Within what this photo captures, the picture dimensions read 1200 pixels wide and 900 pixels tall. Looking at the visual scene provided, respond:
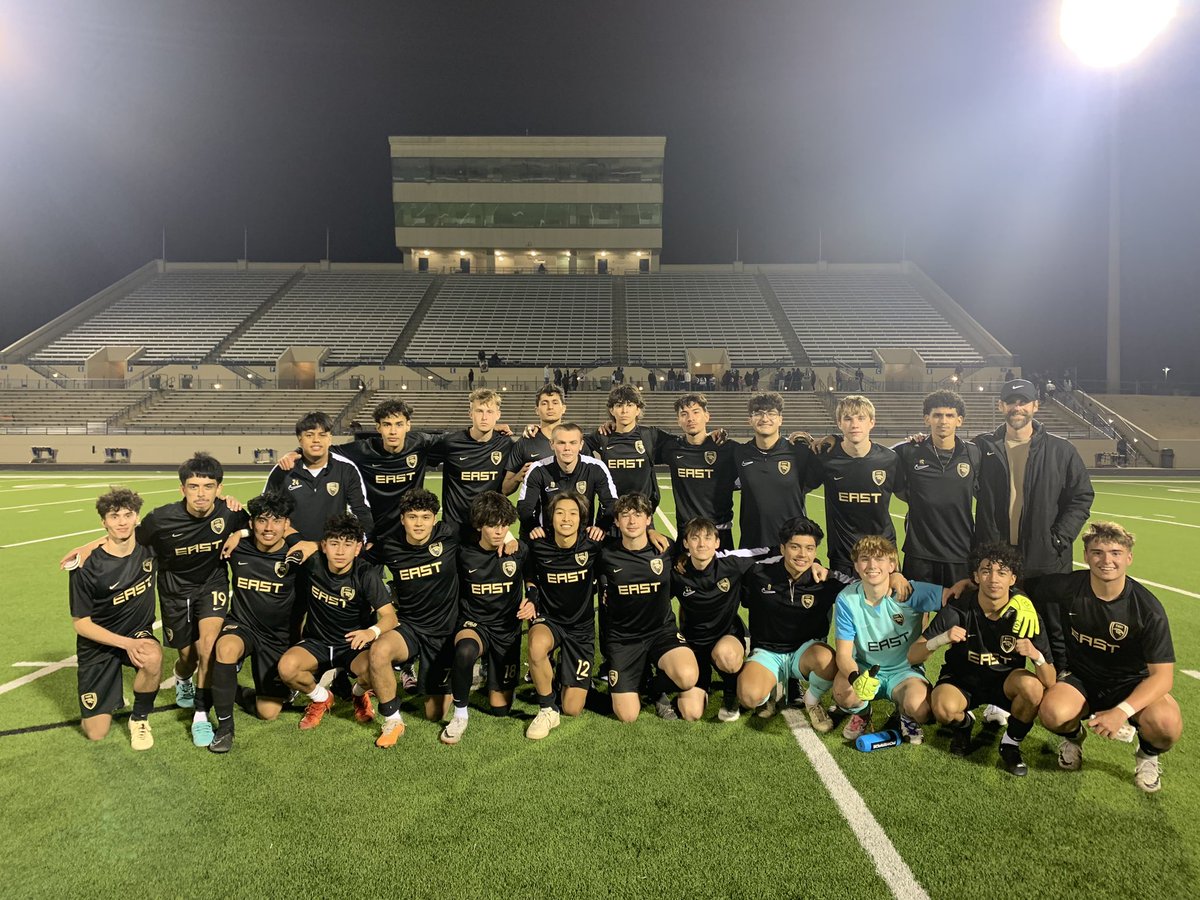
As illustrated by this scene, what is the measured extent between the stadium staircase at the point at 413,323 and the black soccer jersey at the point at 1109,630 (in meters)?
33.5

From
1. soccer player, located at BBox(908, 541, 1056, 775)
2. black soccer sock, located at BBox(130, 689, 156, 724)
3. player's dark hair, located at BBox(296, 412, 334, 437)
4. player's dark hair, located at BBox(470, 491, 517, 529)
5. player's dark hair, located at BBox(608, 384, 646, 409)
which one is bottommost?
black soccer sock, located at BBox(130, 689, 156, 724)

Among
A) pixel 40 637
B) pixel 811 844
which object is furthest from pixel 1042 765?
pixel 40 637

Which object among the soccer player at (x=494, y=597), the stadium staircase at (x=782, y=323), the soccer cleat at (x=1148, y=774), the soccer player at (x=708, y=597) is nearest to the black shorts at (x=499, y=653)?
the soccer player at (x=494, y=597)

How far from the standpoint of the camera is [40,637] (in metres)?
5.71

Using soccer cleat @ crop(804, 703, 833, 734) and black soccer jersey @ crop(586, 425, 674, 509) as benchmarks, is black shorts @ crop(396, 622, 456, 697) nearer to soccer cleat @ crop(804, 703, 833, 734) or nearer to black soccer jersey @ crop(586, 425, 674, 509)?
black soccer jersey @ crop(586, 425, 674, 509)

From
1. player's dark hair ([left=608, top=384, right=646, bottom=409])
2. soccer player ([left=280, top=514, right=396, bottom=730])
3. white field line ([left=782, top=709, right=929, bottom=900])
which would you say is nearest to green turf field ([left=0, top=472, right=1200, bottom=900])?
A: white field line ([left=782, top=709, right=929, bottom=900])

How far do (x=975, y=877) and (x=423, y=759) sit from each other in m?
2.73

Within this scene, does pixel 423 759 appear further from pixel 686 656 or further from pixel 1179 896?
pixel 1179 896

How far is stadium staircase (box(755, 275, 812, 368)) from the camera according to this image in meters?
35.5

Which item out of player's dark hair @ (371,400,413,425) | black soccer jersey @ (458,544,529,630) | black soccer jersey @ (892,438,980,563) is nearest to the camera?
black soccer jersey @ (458,544,529,630)

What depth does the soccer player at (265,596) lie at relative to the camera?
13.6ft

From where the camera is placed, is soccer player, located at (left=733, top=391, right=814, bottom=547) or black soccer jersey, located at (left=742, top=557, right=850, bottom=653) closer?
black soccer jersey, located at (left=742, top=557, right=850, bottom=653)

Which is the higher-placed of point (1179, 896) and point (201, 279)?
point (201, 279)

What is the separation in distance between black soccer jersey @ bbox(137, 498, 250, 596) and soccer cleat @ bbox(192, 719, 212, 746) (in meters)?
0.92
